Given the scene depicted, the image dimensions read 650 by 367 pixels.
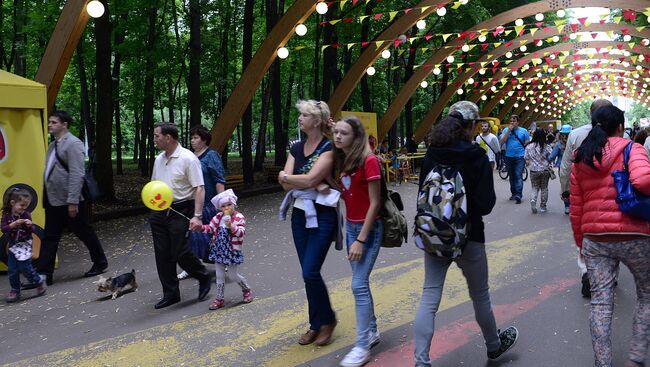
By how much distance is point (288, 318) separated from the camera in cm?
524

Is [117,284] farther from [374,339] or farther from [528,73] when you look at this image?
[528,73]

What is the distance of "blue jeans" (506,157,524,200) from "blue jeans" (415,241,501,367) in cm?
922

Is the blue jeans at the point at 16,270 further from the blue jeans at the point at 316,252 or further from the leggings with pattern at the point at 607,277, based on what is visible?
the leggings with pattern at the point at 607,277

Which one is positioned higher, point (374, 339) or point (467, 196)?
point (467, 196)

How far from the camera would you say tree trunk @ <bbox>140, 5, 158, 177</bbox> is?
680 inches

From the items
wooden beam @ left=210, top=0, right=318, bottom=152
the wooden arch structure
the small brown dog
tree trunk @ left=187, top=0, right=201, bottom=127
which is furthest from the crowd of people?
tree trunk @ left=187, top=0, right=201, bottom=127

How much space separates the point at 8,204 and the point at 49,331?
1.85m

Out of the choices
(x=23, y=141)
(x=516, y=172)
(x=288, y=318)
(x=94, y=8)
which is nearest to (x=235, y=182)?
(x=516, y=172)

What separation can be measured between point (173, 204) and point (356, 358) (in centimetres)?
264

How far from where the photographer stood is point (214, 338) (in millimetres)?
4797

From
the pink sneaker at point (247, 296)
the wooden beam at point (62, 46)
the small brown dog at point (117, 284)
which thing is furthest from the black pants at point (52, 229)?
the wooden beam at point (62, 46)

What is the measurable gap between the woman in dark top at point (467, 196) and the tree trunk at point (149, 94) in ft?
47.1

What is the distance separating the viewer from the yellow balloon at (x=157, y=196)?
5293 millimetres

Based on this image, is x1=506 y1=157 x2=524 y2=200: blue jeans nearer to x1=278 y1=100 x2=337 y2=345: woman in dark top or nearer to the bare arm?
x1=278 y1=100 x2=337 y2=345: woman in dark top
